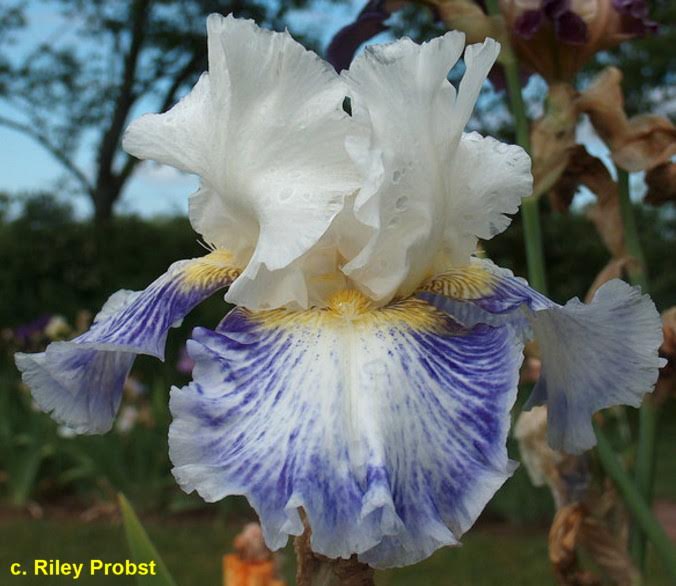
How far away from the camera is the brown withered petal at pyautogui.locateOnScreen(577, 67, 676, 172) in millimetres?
1097

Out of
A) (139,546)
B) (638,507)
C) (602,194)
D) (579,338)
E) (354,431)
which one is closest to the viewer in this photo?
(354,431)

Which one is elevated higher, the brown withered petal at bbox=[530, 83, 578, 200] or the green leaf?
the brown withered petal at bbox=[530, 83, 578, 200]

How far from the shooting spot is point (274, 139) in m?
0.64

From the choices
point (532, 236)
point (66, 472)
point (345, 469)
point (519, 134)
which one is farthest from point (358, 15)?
point (66, 472)

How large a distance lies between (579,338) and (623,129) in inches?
21.6

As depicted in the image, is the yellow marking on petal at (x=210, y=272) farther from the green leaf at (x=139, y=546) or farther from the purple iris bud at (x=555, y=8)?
the purple iris bud at (x=555, y=8)

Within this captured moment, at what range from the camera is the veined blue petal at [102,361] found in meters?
0.70

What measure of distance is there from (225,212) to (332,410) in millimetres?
234

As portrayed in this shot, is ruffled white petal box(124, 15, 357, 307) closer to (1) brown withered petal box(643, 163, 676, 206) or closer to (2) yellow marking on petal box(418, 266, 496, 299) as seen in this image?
(2) yellow marking on petal box(418, 266, 496, 299)

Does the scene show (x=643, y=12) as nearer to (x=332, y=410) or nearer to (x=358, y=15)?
(x=358, y=15)

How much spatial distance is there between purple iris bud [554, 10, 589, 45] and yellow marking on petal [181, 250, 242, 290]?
0.55m

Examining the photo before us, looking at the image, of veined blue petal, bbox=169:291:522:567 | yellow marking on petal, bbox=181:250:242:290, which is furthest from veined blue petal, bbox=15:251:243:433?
veined blue petal, bbox=169:291:522:567

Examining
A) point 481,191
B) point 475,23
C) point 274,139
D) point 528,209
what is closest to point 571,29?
point 475,23

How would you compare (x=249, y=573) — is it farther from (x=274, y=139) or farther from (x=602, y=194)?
(x=602, y=194)
